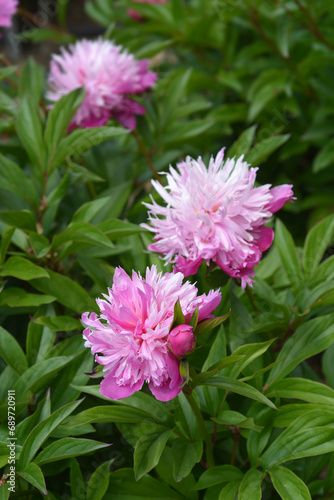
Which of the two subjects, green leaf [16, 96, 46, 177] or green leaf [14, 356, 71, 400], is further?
green leaf [16, 96, 46, 177]

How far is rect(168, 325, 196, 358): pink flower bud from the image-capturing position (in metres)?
0.59

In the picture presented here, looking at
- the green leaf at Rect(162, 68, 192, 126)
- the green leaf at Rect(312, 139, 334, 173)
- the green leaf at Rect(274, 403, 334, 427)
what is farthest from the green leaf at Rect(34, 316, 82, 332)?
the green leaf at Rect(312, 139, 334, 173)

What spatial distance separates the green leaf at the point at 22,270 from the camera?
0.89 metres

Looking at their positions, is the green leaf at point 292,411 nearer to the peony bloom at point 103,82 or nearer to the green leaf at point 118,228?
the green leaf at point 118,228

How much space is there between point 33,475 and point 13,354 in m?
0.22

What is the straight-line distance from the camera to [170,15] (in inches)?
67.9

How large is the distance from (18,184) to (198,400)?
55cm

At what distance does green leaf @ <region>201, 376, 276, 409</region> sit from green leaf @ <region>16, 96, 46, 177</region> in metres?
0.60

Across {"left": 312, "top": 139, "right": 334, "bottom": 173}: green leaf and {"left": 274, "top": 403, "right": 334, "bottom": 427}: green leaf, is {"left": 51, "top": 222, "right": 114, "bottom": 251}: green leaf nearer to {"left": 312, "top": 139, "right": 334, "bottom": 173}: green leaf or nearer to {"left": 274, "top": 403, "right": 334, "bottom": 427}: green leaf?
{"left": 274, "top": 403, "right": 334, "bottom": 427}: green leaf

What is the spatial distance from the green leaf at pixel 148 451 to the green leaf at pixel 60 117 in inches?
22.7

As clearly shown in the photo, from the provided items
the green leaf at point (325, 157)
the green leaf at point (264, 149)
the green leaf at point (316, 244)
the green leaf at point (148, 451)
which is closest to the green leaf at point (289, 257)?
the green leaf at point (316, 244)

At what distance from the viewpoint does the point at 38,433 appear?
730mm

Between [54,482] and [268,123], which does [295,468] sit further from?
[268,123]

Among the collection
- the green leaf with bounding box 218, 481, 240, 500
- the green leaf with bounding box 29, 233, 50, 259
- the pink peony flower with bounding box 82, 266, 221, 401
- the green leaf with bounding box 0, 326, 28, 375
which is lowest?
the green leaf with bounding box 0, 326, 28, 375
